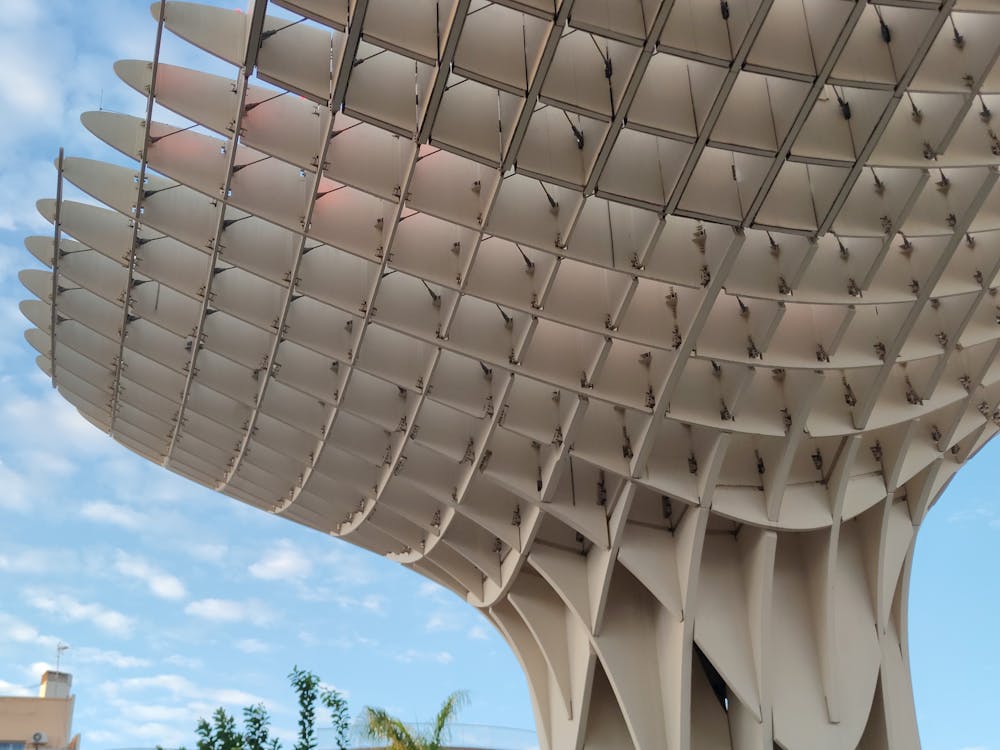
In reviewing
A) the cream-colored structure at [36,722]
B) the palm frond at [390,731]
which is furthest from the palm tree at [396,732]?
the cream-colored structure at [36,722]

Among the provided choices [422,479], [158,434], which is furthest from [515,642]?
[158,434]

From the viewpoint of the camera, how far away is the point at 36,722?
49.2 metres

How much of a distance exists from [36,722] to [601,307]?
3845cm

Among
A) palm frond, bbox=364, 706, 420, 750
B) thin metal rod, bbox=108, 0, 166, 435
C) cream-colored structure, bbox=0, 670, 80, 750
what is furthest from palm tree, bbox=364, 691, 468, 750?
cream-colored structure, bbox=0, 670, 80, 750

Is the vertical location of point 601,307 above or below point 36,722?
above

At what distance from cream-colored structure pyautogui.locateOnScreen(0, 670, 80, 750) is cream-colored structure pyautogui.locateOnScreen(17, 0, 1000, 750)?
65.1ft

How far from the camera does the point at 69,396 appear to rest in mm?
40250

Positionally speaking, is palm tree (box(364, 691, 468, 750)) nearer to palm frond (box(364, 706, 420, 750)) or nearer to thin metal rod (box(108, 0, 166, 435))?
palm frond (box(364, 706, 420, 750))

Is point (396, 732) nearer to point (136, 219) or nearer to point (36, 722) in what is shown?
point (136, 219)

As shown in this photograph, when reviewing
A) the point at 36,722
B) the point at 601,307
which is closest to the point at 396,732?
the point at 601,307

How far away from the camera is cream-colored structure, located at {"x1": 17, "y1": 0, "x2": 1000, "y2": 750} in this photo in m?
21.0

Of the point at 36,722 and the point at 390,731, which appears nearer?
the point at 390,731

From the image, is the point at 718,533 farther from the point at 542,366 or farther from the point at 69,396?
the point at 69,396

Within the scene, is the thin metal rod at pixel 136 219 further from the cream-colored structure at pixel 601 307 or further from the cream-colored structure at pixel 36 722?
the cream-colored structure at pixel 36 722
